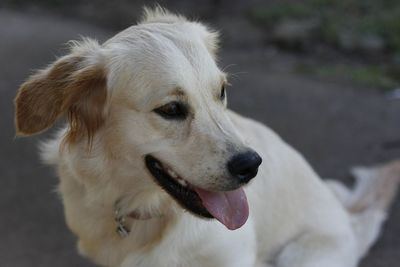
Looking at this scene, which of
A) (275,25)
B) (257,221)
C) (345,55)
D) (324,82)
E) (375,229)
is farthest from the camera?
(275,25)

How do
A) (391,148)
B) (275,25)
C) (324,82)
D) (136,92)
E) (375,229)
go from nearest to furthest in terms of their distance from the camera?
(136,92) → (375,229) → (391,148) → (324,82) → (275,25)

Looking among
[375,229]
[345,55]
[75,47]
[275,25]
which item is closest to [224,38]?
[275,25]

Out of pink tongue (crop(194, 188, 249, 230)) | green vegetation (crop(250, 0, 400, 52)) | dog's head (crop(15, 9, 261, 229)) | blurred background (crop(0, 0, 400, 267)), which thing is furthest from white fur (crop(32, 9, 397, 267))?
green vegetation (crop(250, 0, 400, 52))

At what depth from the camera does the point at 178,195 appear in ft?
9.30

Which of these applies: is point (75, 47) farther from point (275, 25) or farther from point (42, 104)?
point (275, 25)

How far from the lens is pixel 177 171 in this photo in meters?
2.78

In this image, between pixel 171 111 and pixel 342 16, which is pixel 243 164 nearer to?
pixel 171 111

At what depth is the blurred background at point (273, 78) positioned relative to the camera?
4516mm

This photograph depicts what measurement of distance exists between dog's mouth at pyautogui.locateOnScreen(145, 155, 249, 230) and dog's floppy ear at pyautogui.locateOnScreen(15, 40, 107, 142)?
324mm

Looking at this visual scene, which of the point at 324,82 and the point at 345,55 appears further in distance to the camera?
the point at 345,55

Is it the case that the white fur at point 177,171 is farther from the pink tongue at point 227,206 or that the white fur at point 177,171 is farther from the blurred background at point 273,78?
the blurred background at point 273,78

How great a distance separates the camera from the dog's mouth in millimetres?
2828

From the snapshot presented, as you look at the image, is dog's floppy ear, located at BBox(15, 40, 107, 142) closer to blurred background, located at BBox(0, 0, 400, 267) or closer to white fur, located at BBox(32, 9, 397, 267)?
white fur, located at BBox(32, 9, 397, 267)

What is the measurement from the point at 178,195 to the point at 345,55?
471cm
